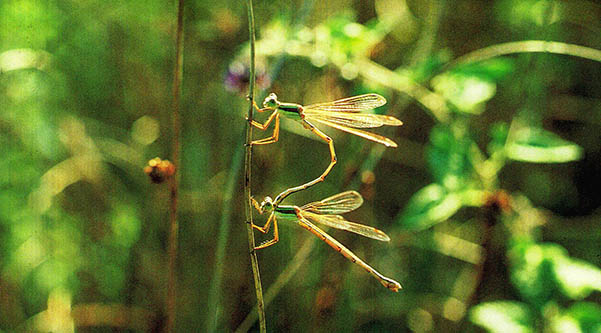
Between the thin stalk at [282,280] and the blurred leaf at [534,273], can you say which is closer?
the thin stalk at [282,280]

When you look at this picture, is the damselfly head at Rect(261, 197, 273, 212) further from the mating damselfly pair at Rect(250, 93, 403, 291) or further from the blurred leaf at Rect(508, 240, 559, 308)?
the blurred leaf at Rect(508, 240, 559, 308)

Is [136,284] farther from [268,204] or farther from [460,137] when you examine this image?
[268,204]

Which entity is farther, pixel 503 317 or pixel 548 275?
pixel 503 317

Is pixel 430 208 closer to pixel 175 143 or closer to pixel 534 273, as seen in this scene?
pixel 534 273

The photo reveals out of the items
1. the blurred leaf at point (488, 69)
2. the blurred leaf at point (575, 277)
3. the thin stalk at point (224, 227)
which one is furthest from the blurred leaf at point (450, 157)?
the thin stalk at point (224, 227)

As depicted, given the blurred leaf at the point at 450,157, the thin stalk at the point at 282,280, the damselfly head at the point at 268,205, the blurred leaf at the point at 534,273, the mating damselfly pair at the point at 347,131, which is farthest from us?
the blurred leaf at the point at 450,157

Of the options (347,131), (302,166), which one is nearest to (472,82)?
(347,131)

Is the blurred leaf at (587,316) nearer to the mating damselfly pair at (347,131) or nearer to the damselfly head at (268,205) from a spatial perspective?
the mating damselfly pair at (347,131)

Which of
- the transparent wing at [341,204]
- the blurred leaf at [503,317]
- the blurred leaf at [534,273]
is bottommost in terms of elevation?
the blurred leaf at [503,317]

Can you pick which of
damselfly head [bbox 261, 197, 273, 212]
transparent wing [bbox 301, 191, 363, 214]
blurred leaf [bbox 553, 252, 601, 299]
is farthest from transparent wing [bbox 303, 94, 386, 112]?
blurred leaf [bbox 553, 252, 601, 299]
